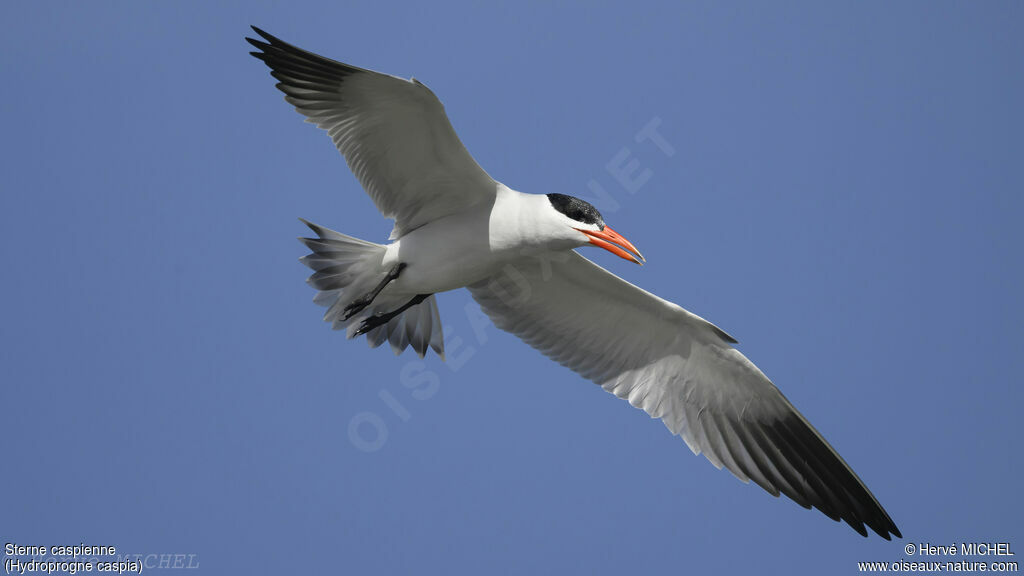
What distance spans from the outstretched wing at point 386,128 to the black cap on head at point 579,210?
2.29 feet

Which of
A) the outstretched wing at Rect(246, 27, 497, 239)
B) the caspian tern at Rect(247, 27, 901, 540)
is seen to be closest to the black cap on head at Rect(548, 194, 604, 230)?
the caspian tern at Rect(247, 27, 901, 540)

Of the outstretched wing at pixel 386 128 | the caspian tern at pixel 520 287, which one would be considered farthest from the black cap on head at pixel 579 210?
the outstretched wing at pixel 386 128

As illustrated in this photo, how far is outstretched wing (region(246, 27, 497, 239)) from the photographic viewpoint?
24.1ft

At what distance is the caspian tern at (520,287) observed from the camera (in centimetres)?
748

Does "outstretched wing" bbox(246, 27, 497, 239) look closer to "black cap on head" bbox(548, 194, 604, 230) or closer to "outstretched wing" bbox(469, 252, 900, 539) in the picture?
"black cap on head" bbox(548, 194, 604, 230)

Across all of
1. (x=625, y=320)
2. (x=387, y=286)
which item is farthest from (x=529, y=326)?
(x=387, y=286)

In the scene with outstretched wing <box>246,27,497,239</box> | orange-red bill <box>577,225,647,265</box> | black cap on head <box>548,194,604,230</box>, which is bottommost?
orange-red bill <box>577,225,647,265</box>

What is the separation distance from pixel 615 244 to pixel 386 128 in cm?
205

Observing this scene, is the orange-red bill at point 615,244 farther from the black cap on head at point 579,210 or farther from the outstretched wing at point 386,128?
the outstretched wing at point 386,128

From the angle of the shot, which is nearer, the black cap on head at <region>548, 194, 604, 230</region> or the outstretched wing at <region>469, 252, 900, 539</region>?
the black cap on head at <region>548, 194, 604, 230</region>

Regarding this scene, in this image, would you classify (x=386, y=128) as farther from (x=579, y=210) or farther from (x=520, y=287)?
(x=520, y=287)

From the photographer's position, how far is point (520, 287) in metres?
8.63

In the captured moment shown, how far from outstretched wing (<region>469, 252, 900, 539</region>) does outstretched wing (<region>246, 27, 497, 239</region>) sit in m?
0.98

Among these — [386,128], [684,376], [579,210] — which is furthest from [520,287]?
[386,128]
